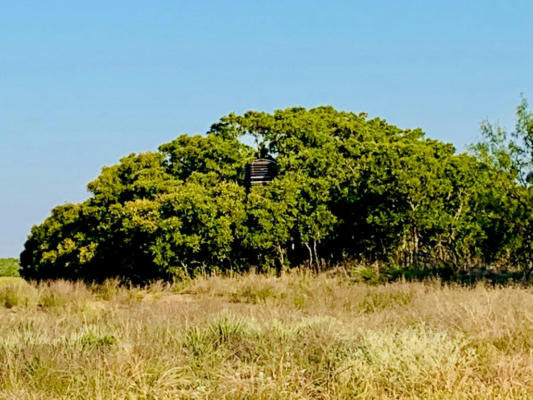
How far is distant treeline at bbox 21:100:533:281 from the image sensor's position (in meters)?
18.0

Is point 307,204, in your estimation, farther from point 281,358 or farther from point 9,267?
point 9,267

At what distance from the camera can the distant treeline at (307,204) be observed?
18.0 metres

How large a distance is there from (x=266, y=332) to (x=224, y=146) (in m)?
14.3

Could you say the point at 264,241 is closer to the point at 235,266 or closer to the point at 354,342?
the point at 235,266

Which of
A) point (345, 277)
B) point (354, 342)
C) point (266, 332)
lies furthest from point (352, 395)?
point (345, 277)

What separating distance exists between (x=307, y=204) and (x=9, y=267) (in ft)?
82.3

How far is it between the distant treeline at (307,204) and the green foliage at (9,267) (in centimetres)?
1605

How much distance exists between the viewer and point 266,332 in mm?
8102

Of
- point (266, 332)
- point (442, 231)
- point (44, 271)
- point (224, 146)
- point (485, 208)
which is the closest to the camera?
point (266, 332)

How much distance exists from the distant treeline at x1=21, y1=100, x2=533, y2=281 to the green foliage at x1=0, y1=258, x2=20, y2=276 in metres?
16.0

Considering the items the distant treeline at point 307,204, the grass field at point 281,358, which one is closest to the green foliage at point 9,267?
the distant treeline at point 307,204

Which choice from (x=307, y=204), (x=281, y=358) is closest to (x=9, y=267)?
(x=307, y=204)

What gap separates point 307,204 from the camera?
1992cm

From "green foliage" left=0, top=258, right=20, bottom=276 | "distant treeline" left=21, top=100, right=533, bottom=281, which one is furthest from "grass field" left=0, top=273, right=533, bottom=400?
"green foliage" left=0, top=258, right=20, bottom=276
